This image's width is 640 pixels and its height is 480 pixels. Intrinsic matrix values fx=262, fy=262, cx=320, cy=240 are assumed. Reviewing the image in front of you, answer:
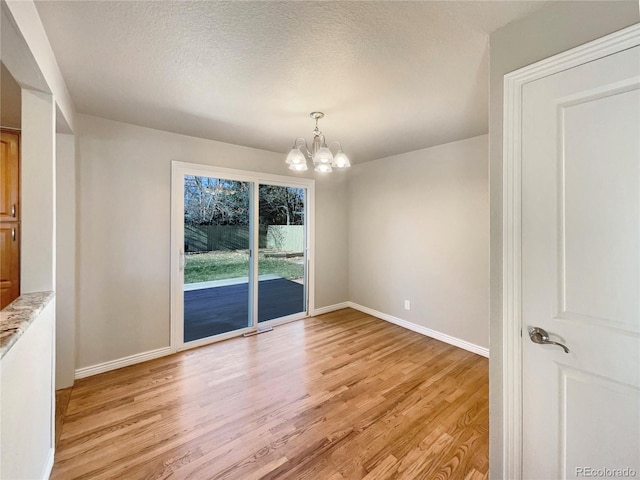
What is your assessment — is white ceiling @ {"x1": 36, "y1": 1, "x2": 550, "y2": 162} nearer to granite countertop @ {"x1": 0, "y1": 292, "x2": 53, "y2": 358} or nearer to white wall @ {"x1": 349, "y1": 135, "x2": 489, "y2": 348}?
white wall @ {"x1": 349, "y1": 135, "x2": 489, "y2": 348}

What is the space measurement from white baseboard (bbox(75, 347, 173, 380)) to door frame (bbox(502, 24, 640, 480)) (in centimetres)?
303

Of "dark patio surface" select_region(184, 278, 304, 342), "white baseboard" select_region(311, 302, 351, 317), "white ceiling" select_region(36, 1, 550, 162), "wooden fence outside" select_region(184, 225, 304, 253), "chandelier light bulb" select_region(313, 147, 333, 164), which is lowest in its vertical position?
"white baseboard" select_region(311, 302, 351, 317)

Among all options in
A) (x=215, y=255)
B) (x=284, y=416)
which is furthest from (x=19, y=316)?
(x=215, y=255)

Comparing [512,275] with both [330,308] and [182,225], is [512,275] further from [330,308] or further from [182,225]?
[330,308]

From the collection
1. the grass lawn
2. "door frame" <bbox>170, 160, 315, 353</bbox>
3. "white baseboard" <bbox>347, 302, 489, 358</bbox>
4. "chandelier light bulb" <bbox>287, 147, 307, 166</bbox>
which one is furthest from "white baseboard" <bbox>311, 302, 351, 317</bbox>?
"chandelier light bulb" <bbox>287, 147, 307, 166</bbox>

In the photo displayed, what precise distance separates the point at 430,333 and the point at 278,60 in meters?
3.33

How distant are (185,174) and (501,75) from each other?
2911 millimetres

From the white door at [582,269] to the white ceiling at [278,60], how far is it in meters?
0.55

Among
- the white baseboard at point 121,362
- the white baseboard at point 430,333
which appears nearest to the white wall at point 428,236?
the white baseboard at point 430,333

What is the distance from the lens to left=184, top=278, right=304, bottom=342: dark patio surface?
10.6 ft

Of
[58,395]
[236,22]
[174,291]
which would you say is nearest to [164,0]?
[236,22]

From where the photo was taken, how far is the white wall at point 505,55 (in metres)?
1.10

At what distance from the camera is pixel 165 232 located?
9.29ft

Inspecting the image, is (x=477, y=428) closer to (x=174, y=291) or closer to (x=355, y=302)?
(x=355, y=302)
